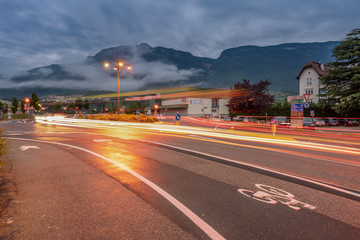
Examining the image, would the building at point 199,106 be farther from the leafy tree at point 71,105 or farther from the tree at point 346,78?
the leafy tree at point 71,105

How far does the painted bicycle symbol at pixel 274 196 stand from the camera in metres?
4.12

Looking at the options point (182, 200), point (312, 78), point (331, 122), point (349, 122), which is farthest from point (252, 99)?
point (182, 200)

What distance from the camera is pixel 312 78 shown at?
5734 centimetres

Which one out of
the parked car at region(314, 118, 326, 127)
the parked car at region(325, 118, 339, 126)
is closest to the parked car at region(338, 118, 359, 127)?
the parked car at region(325, 118, 339, 126)

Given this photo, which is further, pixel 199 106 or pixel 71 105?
pixel 71 105

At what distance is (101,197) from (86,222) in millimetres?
1017

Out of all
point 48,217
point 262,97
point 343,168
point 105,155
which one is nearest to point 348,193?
point 343,168

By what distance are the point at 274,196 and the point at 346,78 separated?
35.0m

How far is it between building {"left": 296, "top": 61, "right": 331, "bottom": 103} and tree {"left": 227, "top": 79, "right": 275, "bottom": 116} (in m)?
20.7

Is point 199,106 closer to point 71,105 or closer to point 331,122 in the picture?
point 331,122

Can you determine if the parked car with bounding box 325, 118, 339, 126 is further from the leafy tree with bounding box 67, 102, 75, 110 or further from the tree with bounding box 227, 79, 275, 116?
the leafy tree with bounding box 67, 102, 75, 110

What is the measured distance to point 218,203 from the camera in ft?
13.5

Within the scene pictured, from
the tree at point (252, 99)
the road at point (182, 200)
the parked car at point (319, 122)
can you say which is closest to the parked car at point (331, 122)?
the parked car at point (319, 122)

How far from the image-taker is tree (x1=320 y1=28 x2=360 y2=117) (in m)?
28.1
